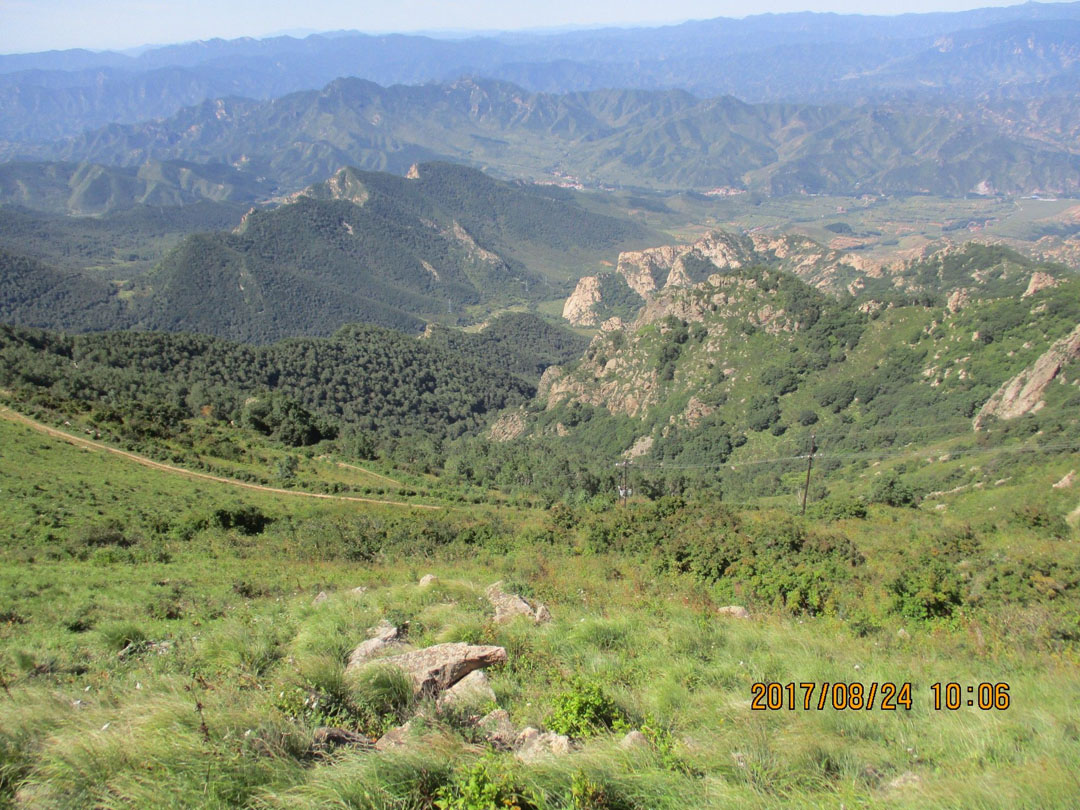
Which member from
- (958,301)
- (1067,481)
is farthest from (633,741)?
(958,301)

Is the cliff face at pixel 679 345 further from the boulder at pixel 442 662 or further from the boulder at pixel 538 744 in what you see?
the boulder at pixel 538 744

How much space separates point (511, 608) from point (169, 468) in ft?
129

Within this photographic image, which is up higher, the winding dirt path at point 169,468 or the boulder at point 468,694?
the boulder at point 468,694

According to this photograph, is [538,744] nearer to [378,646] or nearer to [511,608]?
[378,646]

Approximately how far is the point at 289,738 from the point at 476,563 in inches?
655

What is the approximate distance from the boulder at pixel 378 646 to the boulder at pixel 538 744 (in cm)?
326

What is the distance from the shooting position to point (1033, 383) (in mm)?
60250

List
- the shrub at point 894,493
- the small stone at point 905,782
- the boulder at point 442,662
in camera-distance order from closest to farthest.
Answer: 1. the small stone at point 905,782
2. the boulder at point 442,662
3. the shrub at point 894,493

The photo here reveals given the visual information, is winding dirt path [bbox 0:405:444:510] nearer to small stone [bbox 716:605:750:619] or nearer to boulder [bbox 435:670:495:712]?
small stone [bbox 716:605:750:619]

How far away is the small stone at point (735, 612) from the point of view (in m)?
14.5

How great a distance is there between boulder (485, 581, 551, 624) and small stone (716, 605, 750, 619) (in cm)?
419

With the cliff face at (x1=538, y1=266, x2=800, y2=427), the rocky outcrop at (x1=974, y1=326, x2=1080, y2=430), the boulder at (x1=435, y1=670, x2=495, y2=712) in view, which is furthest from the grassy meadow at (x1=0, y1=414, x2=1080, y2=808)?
the cliff face at (x1=538, y1=266, x2=800, y2=427)

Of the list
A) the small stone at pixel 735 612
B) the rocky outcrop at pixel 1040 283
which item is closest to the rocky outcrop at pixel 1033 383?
the rocky outcrop at pixel 1040 283

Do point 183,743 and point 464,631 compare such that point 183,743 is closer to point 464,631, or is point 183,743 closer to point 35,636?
point 464,631
